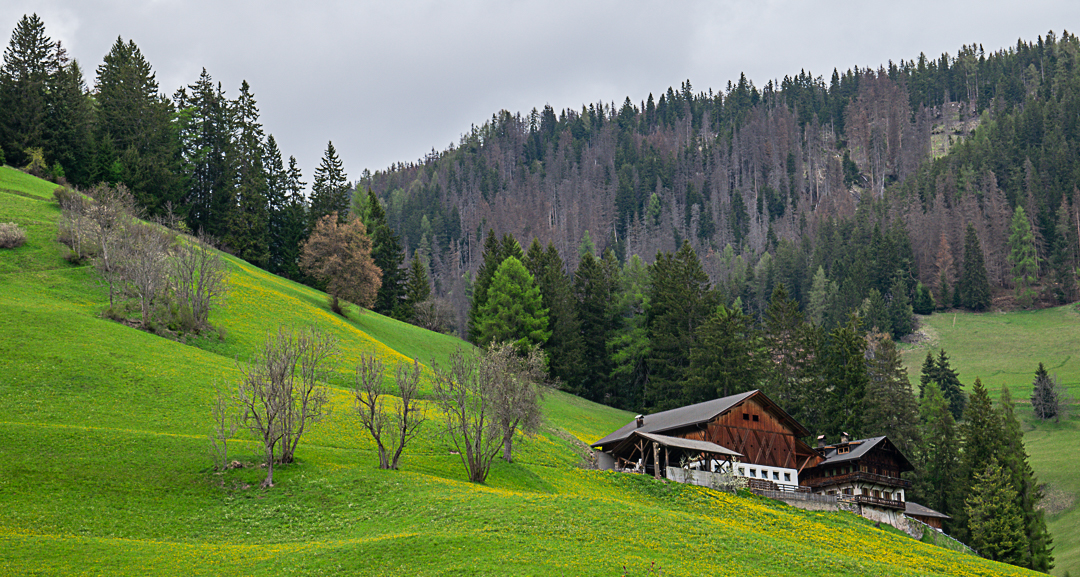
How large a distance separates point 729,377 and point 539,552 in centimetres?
5224

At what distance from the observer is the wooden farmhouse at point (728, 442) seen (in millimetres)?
53875

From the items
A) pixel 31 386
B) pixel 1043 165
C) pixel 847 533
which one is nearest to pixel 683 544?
pixel 847 533

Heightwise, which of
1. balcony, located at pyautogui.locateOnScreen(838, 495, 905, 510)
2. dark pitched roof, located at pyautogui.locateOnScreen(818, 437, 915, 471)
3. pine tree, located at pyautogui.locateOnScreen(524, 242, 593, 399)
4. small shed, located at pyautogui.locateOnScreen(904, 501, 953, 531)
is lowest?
small shed, located at pyautogui.locateOnScreen(904, 501, 953, 531)

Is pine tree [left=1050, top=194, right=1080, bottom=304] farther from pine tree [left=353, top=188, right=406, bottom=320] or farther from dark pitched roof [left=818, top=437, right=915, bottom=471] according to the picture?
pine tree [left=353, top=188, right=406, bottom=320]

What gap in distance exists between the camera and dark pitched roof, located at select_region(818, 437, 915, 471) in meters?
61.2

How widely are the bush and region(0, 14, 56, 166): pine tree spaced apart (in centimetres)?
2987

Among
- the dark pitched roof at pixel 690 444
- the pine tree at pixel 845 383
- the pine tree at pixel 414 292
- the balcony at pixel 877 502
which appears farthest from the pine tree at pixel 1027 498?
the pine tree at pixel 414 292

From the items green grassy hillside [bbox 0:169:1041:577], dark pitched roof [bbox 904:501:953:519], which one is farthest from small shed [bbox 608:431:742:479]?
dark pitched roof [bbox 904:501:953:519]

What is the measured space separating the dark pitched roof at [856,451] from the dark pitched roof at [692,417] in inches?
129

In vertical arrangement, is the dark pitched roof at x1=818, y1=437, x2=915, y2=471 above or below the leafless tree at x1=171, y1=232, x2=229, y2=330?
below

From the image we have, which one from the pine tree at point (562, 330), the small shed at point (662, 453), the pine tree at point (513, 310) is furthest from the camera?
the pine tree at point (562, 330)

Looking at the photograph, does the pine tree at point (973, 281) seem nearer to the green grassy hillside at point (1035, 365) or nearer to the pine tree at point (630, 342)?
the green grassy hillside at point (1035, 365)

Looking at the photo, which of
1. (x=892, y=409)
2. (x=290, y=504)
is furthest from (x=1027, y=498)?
(x=290, y=504)

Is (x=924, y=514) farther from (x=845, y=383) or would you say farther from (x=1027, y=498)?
(x=845, y=383)
